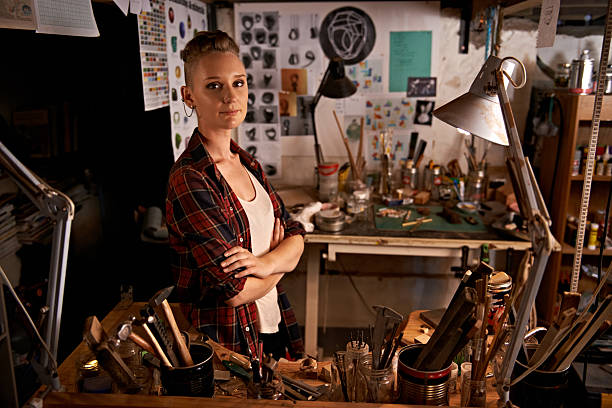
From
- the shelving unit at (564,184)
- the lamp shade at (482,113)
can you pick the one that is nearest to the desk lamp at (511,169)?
the lamp shade at (482,113)

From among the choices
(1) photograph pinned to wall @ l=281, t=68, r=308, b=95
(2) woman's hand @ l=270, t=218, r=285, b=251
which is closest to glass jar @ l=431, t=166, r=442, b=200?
(1) photograph pinned to wall @ l=281, t=68, r=308, b=95

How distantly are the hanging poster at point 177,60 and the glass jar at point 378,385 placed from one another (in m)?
1.62

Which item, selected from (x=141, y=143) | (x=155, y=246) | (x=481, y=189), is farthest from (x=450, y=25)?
(x=155, y=246)

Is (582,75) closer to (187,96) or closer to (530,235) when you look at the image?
(187,96)

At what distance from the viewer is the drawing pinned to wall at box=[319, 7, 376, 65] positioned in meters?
2.99

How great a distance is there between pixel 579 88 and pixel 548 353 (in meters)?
2.15

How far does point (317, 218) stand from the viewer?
256 centimetres

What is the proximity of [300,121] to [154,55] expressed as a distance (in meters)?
1.19

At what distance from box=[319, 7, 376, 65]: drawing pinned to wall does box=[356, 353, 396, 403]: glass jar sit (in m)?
2.38

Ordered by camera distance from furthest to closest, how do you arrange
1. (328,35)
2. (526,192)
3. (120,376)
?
(328,35)
(120,376)
(526,192)

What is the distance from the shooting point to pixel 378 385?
98cm

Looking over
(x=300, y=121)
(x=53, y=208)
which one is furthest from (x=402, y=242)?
(x=53, y=208)

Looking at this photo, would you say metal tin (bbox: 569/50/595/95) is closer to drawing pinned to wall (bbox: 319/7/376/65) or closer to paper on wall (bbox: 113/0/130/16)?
drawing pinned to wall (bbox: 319/7/376/65)

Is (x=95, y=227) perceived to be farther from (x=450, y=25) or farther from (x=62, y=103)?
(x=450, y=25)
